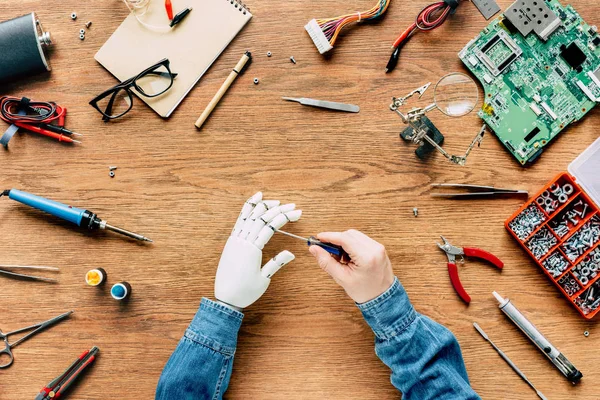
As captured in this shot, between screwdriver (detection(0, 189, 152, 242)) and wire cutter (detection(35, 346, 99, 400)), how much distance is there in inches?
12.9

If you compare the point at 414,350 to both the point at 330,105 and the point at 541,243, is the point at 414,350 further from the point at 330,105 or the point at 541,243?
the point at 330,105

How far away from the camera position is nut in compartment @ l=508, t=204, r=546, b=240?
1254 millimetres

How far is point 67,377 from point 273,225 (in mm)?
682

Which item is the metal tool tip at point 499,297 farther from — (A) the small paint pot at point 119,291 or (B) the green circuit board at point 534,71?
(A) the small paint pot at point 119,291

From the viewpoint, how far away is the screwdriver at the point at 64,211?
1.25 metres

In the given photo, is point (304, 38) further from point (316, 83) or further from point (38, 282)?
point (38, 282)

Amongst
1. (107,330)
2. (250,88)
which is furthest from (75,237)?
(250,88)

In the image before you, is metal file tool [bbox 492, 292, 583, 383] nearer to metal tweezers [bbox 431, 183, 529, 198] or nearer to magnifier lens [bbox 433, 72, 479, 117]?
metal tweezers [bbox 431, 183, 529, 198]

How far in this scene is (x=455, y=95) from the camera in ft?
4.19

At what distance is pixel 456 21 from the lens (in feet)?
4.25

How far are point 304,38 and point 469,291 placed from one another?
0.82 m

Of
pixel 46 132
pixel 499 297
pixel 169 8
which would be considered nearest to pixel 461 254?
pixel 499 297

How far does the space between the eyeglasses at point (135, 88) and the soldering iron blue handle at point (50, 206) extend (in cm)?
26

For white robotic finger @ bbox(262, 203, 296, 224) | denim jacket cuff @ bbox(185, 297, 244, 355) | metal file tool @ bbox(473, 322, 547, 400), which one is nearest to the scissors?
denim jacket cuff @ bbox(185, 297, 244, 355)
